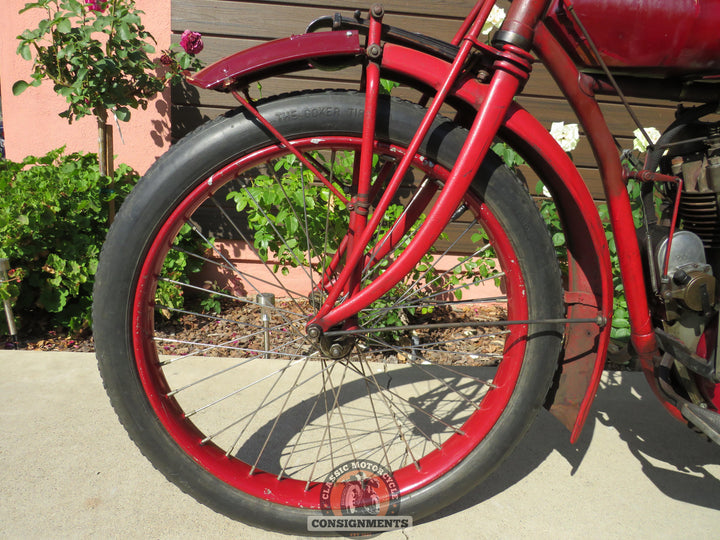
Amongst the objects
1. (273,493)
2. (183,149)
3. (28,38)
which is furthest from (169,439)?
(28,38)

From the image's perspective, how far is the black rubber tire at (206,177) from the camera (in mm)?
1095

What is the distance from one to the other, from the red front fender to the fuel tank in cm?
21

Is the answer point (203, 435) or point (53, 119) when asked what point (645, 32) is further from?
point (53, 119)

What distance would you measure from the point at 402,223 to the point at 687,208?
30.1 inches

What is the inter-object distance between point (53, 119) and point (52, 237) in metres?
1.01

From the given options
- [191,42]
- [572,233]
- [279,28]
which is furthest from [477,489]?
[279,28]

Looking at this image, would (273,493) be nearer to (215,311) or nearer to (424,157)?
(424,157)

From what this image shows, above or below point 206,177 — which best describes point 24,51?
above

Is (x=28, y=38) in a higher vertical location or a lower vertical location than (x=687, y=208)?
higher

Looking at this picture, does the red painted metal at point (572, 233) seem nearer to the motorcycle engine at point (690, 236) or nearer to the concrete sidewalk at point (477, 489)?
the motorcycle engine at point (690, 236)

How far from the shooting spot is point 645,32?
3.67 ft

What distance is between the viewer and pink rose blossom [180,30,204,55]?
2574mm

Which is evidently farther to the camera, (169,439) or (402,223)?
(402,223)

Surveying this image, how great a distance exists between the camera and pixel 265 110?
3.64 ft
